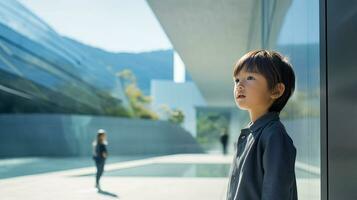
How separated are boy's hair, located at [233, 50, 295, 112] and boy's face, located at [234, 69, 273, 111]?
14 mm

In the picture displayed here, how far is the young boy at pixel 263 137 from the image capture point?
4.31 feet

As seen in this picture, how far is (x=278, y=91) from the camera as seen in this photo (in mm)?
1490

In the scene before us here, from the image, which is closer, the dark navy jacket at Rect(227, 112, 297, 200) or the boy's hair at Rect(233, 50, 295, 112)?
the dark navy jacket at Rect(227, 112, 297, 200)

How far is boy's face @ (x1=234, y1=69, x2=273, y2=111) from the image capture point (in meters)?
1.46

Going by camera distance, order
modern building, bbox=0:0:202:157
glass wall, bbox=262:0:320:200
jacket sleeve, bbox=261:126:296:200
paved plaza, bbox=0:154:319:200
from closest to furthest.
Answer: jacket sleeve, bbox=261:126:296:200, glass wall, bbox=262:0:320:200, paved plaza, bbox=0:154:319:200, modern building, bbox=0:0:202:157

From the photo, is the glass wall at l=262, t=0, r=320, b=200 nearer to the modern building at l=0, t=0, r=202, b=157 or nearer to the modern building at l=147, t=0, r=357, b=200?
the modern building at l=147, t=0, r=357, b=200

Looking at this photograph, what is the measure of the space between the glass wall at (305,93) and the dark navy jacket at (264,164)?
40.4 inches

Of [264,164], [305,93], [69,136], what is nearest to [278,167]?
[264,164]

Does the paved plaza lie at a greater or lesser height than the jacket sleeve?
lesser

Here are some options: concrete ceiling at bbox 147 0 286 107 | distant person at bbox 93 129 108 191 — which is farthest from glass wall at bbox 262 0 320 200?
distant person at bbox 93 129 108 191

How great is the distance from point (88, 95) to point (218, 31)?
66.5ft

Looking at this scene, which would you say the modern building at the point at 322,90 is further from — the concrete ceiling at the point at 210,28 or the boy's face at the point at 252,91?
the concrete ceiling at the point at 210,28

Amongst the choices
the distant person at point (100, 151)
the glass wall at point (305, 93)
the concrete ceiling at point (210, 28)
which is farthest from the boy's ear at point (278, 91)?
the distant person at point (100, 151)

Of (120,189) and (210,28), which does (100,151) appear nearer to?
(120,189)
